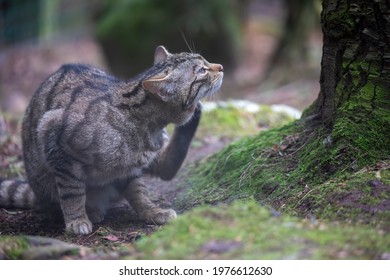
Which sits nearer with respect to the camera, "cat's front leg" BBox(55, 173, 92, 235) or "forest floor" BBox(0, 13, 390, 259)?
"forest floor" BBox(0, 13, 390, 259)

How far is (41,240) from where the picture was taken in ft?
13.8

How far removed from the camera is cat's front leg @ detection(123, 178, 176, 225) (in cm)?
532

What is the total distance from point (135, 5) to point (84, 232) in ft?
32.4

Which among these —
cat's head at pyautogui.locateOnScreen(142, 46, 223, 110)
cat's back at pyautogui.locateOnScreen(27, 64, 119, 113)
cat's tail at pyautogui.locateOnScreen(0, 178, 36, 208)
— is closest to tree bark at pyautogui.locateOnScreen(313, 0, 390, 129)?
cat's head at pyautogui.locateOnScreen(142, 46, 223, 110)

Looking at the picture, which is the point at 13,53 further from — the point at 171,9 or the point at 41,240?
the point at 41,240

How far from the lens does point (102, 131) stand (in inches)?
198

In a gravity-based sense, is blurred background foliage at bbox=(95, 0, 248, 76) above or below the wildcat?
above

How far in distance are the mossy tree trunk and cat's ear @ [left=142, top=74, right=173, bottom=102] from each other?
4.51ft

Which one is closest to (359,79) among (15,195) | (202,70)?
(202,70)

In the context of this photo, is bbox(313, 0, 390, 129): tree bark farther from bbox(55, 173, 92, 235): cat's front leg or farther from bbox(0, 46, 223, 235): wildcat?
bbox(55, 173, 92, 235): cat's front leg

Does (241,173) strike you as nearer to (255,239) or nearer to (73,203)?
(73,203)

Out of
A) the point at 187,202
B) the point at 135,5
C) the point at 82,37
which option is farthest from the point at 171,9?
the point at 187,202

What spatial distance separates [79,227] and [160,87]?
1.39 m

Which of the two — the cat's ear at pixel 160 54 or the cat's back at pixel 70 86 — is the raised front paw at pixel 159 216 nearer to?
the cat's back at pixel 70 86
